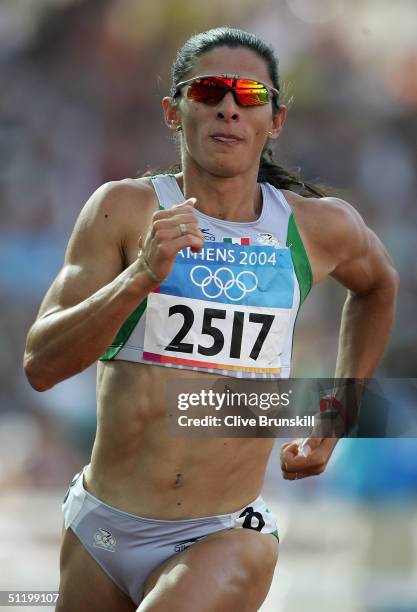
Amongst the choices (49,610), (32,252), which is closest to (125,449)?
(49,610)

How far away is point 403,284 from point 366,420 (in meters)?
4.97

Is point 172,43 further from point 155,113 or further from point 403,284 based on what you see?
point 403,284

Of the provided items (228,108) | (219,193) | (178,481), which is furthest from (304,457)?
(228,108)

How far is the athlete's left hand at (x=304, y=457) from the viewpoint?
3.52 metres

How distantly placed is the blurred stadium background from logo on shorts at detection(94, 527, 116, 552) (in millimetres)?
A: 4360

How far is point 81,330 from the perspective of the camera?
2812 millimetres

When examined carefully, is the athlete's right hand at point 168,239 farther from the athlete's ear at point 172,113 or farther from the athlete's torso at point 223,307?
the athlete's ear at point 172,113

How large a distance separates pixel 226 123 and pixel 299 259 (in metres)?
0.50

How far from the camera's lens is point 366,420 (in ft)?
12.3

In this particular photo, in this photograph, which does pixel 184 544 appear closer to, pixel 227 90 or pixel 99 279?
pixel 99 279

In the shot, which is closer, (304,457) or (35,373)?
(35,373)

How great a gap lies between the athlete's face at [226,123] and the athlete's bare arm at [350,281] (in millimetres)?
334

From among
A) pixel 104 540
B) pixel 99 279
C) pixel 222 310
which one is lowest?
pixel 104 540

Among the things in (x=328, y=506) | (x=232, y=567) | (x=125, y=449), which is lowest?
(x=328, y=506)
